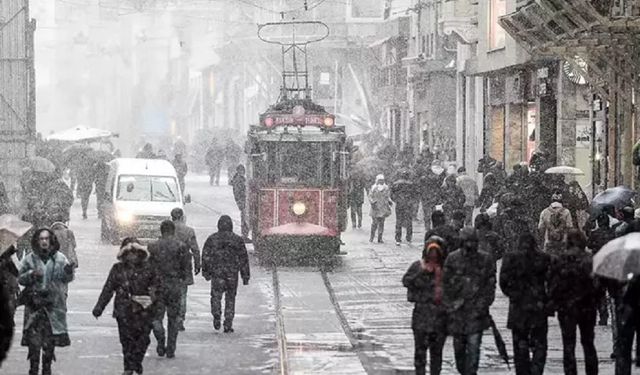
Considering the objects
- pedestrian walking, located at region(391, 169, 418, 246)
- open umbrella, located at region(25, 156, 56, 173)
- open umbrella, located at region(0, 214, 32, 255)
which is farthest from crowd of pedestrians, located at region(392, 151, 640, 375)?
open umbrella, located at region(25, 156, 56, 173)

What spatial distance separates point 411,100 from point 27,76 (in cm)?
2546

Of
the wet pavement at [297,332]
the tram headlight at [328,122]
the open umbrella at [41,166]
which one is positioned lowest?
the wet pavement at [297,332]

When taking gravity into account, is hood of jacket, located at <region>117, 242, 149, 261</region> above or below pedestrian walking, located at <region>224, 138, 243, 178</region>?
below

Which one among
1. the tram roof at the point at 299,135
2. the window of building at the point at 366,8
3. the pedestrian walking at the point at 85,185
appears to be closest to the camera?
the tram roof at the point at 299,135

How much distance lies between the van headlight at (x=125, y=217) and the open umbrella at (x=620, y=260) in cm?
2089

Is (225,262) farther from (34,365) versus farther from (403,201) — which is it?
(403,201)

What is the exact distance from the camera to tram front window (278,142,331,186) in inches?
1218

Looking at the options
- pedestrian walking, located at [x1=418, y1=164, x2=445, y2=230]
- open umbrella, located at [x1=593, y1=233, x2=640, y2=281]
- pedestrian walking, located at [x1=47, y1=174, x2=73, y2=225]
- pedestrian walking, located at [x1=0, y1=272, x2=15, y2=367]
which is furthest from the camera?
pedestrian walking, located at [x1=418, y1=164, x2=445, y2=230]

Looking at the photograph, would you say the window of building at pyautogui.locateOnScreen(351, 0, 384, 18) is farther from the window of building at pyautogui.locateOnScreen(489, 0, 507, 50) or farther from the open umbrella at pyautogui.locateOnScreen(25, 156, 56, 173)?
the open umbrella at pyautogui.locateOnScreen(25, 156, 56, 173)

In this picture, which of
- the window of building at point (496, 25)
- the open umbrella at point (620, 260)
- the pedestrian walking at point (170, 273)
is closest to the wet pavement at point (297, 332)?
the pedestrian walking at point (170, 273)

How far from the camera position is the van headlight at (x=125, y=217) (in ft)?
113

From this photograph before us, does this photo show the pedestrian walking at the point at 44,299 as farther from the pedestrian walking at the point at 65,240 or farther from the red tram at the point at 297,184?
the red tram at the point at 297,184

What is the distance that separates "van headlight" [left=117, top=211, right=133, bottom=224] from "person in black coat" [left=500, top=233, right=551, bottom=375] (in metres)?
19.9

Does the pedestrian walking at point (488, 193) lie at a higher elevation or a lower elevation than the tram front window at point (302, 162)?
lower
